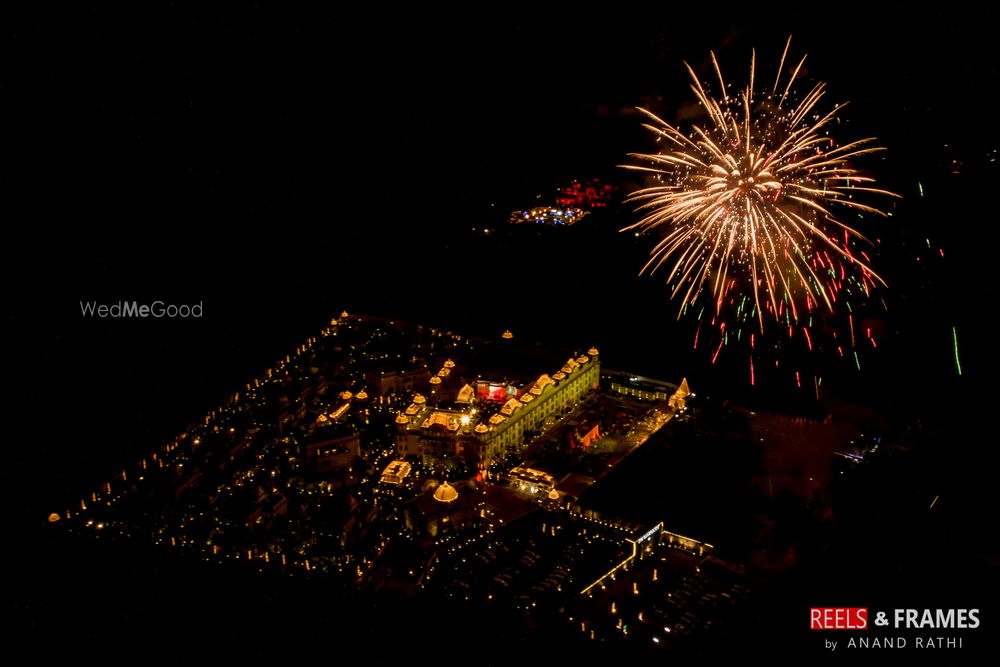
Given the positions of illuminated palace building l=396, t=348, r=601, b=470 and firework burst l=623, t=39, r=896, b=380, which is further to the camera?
illuminated palace building l=396, t=348, r=601, b=470

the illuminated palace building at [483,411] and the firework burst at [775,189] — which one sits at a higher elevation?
the firework burst at [775,189]

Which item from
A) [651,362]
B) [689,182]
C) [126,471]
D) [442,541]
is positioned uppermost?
[689,182]

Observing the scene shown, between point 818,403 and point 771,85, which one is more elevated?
point 771,85

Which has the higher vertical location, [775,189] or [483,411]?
[775,189]

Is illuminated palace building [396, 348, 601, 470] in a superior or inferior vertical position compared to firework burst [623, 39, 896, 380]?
inferior

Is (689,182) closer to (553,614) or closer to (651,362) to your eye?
(651,362)

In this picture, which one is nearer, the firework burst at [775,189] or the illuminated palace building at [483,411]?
the firework burst at [775,189]

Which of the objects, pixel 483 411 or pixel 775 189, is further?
pixel 483 411

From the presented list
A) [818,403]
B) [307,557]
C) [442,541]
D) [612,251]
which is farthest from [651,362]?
[307,557]
